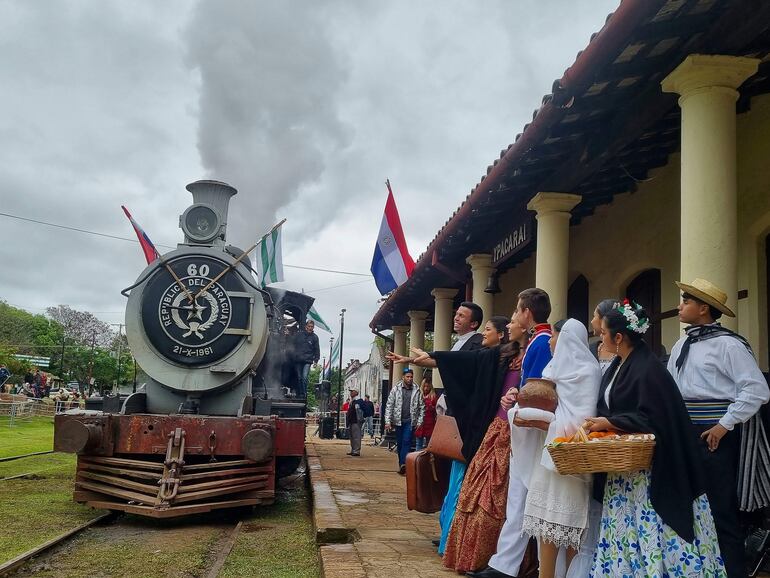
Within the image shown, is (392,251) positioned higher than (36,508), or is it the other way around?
(392,251)

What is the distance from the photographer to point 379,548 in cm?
499

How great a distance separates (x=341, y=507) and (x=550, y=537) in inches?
141

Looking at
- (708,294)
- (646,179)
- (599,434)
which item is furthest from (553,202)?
(599,434)

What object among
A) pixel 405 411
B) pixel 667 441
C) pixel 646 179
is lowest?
pixel 405 411

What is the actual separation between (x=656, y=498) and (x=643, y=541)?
0.20m

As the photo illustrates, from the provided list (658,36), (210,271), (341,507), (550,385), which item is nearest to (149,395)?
(210,271)

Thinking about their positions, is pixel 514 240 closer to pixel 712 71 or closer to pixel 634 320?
pixel 712 71

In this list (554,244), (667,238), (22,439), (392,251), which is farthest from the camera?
(22,439)

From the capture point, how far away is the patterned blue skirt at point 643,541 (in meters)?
3.26

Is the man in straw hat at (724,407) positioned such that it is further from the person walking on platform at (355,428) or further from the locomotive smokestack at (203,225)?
the person walking on platform at (355,428)

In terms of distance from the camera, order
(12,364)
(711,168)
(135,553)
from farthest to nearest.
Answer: (12,364) → (135,553) → (711,168)

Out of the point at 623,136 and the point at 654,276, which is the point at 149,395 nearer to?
the point at 623,136

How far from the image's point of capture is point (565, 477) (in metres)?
3.63

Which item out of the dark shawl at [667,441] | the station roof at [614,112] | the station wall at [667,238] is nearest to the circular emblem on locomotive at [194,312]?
the station roof at [614,112]
